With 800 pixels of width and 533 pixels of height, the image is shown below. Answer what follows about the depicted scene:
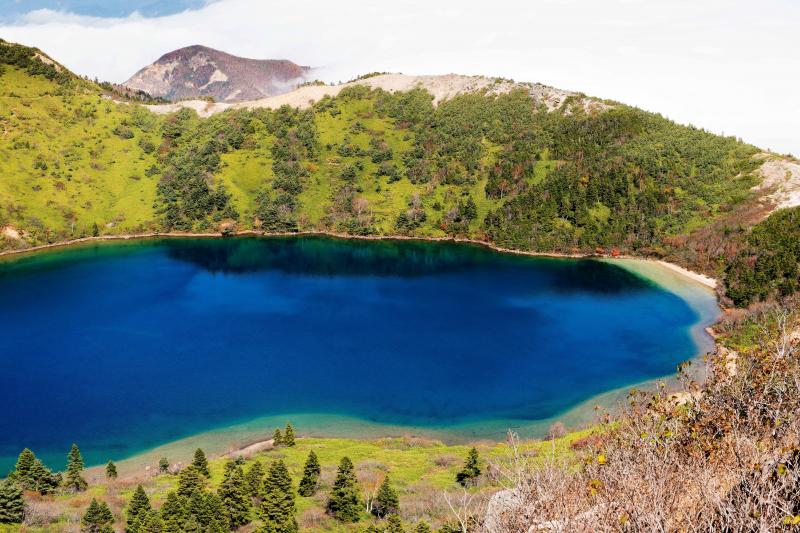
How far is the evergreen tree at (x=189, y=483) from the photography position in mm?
44750

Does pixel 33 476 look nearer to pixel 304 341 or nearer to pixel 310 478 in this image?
pixel 310 478

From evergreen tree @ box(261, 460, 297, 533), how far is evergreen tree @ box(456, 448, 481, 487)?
15.0 meters

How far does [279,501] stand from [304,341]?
162 feet

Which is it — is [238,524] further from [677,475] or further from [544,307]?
[544,307]

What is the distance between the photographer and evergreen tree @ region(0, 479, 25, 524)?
40.9 m

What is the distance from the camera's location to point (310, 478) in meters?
49.2

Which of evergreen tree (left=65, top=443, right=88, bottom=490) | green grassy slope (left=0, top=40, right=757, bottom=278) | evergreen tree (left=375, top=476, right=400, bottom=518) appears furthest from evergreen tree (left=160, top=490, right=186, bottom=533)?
green grassy slope (left=0, top=40, right=757, bottom=278)

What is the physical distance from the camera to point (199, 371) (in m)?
79.2

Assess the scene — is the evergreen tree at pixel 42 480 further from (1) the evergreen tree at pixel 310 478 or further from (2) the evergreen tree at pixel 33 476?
(1) the evergreen tree at pixel 310 478

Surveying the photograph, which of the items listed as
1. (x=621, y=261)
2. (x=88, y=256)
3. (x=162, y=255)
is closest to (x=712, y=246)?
(x=621, y=261)

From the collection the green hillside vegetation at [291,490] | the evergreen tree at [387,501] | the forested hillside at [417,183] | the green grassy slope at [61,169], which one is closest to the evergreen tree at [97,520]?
the green hillside vegetation at [291,490]

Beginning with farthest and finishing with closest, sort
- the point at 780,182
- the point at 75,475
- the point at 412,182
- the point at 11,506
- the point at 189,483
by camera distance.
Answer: the point at 412,182 < the point at 780,182 < the point at 75,475 < the point at 189,483 < the point at 11,506

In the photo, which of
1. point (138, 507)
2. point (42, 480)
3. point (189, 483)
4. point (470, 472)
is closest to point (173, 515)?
point (138, 507)

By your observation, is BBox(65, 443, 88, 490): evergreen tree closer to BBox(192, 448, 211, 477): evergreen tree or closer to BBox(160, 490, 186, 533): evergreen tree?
BBox(192, 448, 211, 477): evergreen tree
